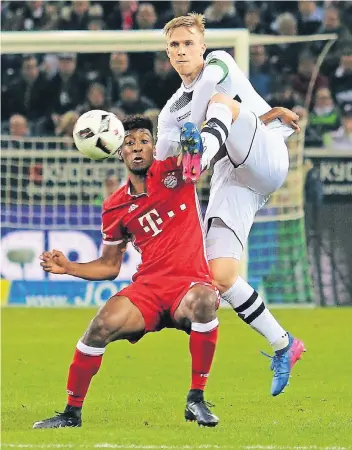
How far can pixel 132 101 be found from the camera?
17.7 m

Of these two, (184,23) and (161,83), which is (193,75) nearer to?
(184,23)

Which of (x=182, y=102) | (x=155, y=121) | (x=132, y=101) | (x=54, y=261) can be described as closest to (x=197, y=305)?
(x=54, y=261)

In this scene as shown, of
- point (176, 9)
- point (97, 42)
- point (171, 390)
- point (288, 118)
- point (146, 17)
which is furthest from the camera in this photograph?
point (176, 9)

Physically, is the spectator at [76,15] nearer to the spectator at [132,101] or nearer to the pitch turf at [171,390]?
the spectator at [132,101]

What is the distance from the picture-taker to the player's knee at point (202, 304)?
7164 mm

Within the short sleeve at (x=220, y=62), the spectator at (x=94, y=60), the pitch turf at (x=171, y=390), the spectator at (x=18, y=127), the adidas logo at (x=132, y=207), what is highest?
the spectator at (x=94, y=60)

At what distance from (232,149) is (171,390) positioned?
6.67 feet

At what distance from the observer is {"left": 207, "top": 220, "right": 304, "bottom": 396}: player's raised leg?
8242mm

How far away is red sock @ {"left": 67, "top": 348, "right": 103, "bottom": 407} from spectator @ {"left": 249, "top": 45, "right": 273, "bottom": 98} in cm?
1115

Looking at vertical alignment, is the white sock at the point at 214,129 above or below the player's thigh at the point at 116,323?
above

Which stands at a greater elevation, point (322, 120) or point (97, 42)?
point (97, 42)

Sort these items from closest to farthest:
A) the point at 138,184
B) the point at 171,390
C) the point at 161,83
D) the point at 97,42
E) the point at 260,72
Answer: the point at 138,184, the point at 171,390, the point at 97,42, the point at 161,83, the point at 260,72

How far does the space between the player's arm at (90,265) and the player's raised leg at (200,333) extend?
0.59 metres

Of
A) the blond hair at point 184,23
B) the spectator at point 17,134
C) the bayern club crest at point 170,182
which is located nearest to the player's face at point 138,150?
the bayern club crest at point 170,182
